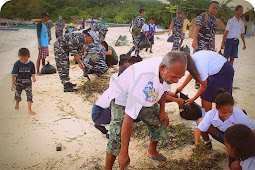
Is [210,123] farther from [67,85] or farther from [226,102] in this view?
[67,85]

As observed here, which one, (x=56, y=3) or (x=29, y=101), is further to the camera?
(x=29, y=101)

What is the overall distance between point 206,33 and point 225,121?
64.0 inches

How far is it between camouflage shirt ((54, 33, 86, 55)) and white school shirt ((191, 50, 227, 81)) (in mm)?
2125

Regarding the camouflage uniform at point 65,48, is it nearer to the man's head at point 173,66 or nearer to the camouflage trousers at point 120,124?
the camouflage trousers at point 120,124

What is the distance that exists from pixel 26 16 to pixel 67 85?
172 centimetres

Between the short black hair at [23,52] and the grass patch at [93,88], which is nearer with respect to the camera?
the short black hair at [23,52]

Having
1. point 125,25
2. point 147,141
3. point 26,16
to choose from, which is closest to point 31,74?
point 26,16

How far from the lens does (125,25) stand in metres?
3.82

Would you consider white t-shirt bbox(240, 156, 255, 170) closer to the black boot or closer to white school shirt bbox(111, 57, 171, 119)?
white school shirt bbox(111, 57, 171, 119)

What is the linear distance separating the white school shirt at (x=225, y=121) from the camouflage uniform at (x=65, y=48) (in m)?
2.53

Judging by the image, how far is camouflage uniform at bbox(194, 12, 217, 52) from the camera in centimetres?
280

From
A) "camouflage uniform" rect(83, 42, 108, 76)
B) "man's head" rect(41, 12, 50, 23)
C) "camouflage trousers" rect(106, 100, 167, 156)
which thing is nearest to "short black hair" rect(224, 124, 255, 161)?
"camouflage trousers" rect(106, 100, 167, 156)

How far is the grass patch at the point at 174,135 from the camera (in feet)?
7.44

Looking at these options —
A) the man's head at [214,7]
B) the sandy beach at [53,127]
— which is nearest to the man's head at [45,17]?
the sandy beach at [53,127]
